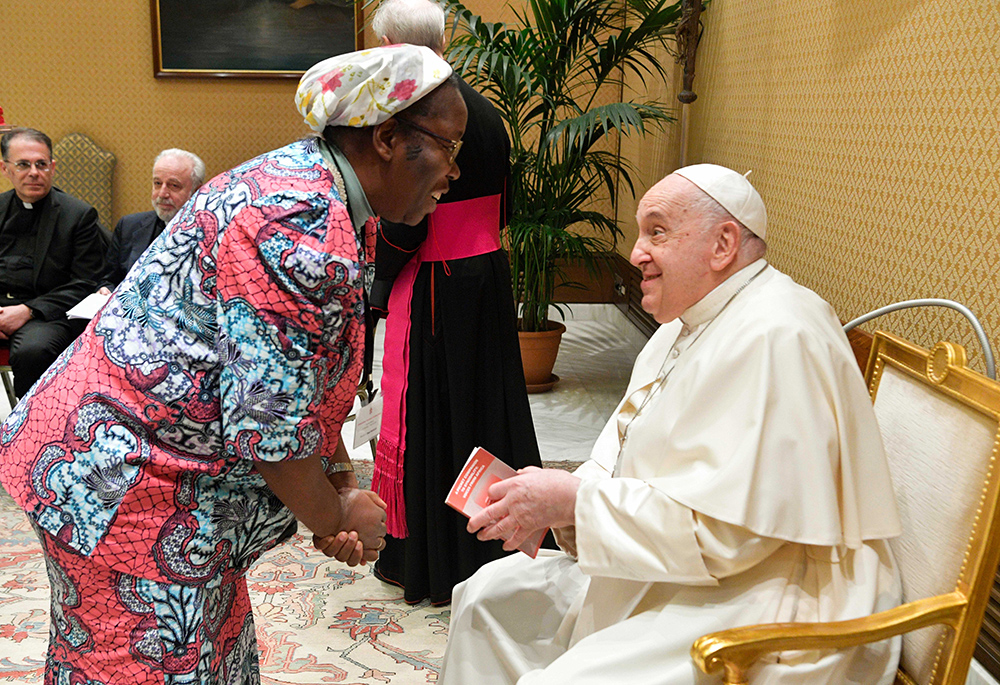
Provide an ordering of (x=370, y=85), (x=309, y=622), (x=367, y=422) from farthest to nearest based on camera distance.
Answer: (x=309, y=622) → (x=367, y=422) → (x=370, y=85)

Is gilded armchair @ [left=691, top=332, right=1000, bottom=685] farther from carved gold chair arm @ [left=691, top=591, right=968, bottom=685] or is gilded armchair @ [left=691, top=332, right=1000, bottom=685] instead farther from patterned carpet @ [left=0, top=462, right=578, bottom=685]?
patterned carpet @ [left=0, top=462, right=578, bottom=685]

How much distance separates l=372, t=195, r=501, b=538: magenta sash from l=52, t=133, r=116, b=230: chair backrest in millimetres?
5384

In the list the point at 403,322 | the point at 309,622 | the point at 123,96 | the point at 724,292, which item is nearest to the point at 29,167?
the point at 403,322

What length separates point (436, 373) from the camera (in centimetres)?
310

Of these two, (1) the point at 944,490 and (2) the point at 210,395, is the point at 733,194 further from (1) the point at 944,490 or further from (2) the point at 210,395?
(2) the point at 210,395

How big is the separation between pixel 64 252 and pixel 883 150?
3838 millimetres

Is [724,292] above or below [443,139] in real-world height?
below

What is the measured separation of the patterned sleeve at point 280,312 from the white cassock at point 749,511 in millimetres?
620

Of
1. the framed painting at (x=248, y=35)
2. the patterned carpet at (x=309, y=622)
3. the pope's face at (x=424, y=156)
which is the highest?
the framed painting at (x=248, y=35)

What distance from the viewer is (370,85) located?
4.32 ft

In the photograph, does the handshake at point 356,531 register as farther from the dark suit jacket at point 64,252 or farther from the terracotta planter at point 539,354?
the terracotta planter at point 539,354

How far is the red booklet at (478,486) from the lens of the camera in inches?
68.3

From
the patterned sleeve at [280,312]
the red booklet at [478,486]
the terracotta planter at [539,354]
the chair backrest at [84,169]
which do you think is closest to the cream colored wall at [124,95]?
the chair backrest at [84,169]

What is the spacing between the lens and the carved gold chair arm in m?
1.44
